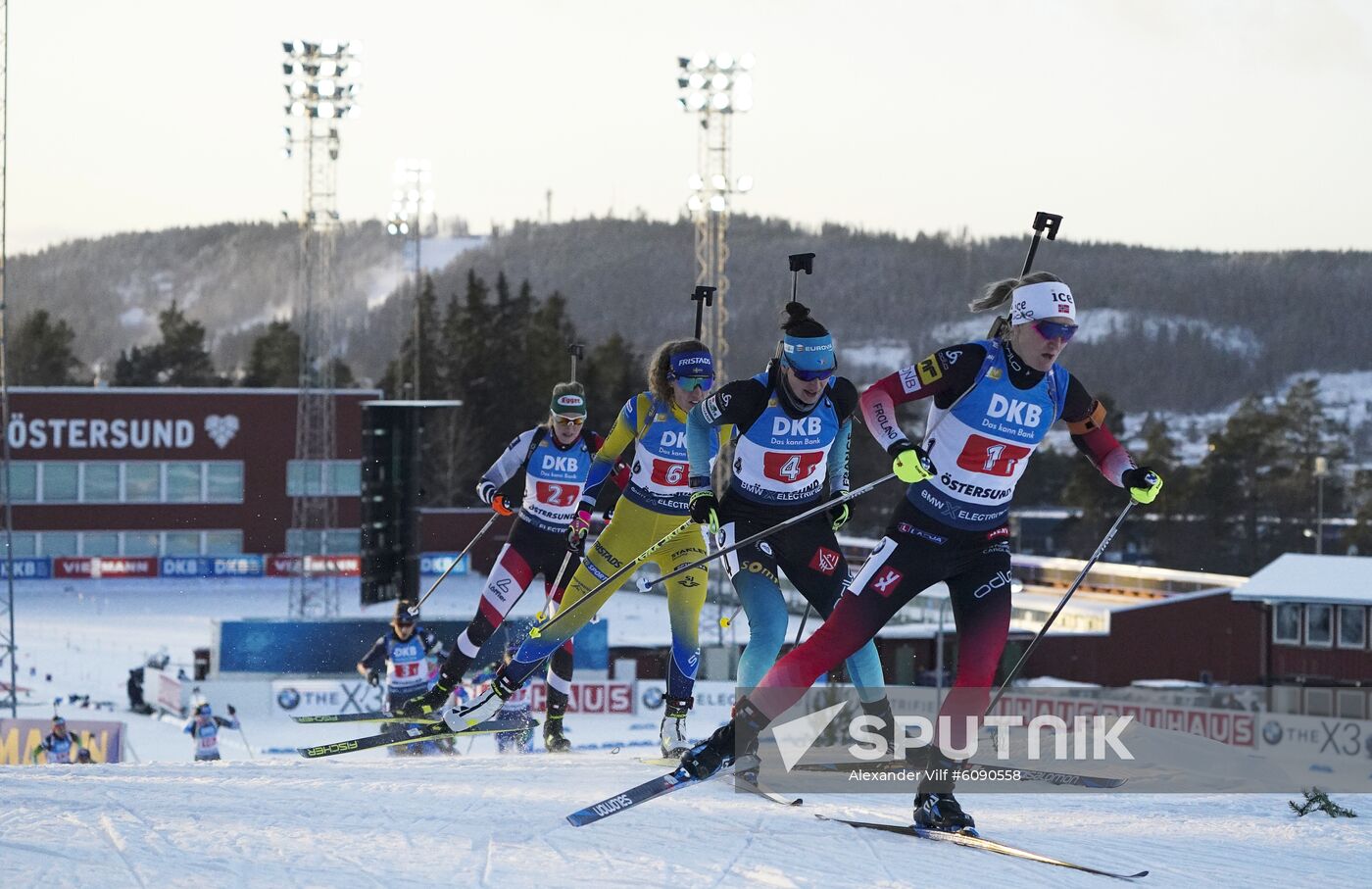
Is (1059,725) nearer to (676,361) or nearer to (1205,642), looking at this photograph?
(676,361)

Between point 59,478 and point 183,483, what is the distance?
3671 millimetres

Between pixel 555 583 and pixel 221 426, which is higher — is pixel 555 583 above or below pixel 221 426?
below

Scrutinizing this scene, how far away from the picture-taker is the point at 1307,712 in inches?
928

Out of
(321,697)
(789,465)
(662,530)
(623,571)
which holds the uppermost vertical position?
(789,465)

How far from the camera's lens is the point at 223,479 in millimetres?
46344

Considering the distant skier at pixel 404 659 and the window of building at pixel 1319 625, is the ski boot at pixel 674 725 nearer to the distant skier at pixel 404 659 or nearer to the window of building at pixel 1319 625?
the distant skier at pixel 404 659

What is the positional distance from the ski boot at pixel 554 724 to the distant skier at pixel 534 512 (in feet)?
2.55

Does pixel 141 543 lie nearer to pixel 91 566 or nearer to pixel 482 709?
pixel 91 566

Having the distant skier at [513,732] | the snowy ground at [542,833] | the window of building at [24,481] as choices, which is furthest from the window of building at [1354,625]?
the window of building at [24,481]

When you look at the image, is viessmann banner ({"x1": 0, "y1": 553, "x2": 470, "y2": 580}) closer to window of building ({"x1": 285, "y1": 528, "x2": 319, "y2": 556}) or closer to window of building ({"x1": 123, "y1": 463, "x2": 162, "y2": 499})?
window of building ({"x1": 285, "y1": 528, "x2": 319, "y2": 556})

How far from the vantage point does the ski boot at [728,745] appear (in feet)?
20.7

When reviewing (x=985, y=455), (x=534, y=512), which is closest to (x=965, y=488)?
(x=985, y=455)

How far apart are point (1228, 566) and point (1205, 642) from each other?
1398 inches

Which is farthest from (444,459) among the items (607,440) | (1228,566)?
(607,440)
